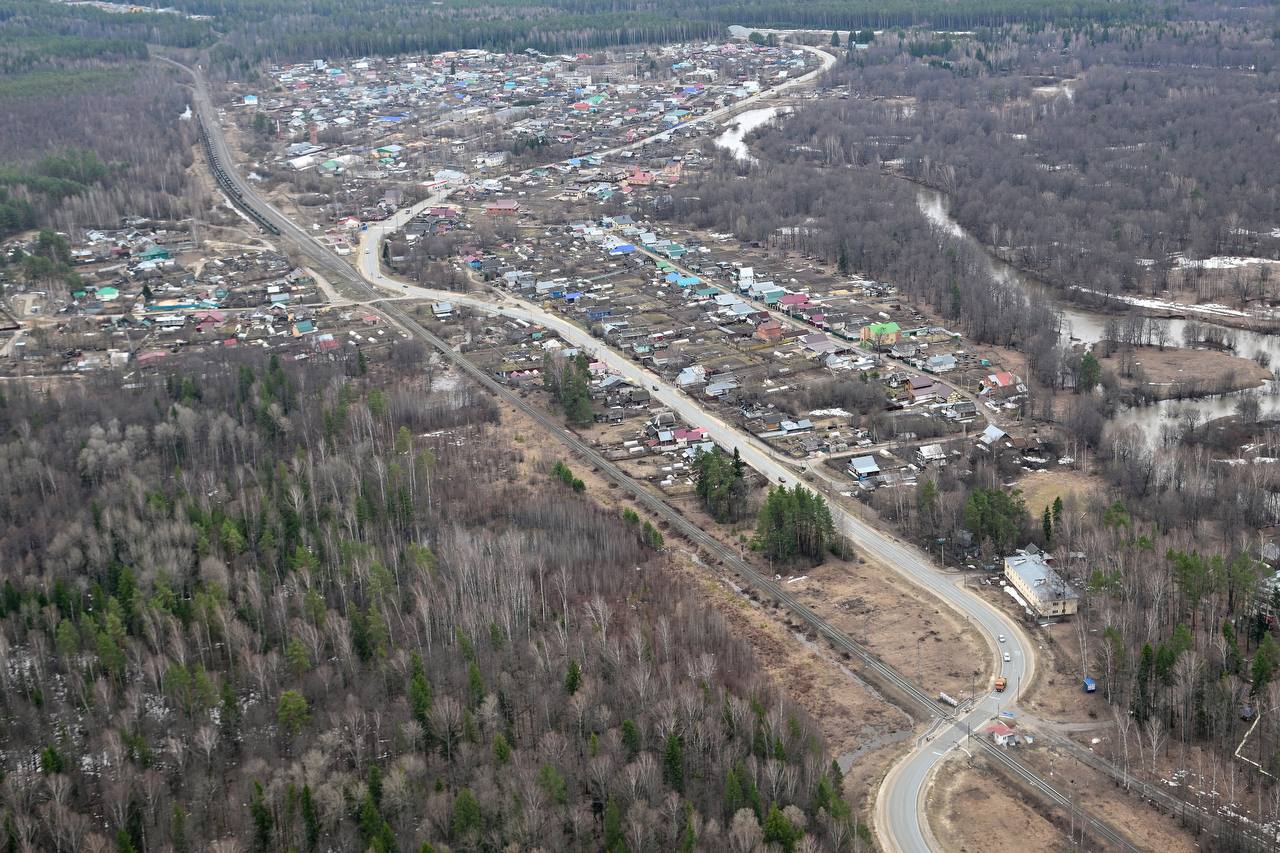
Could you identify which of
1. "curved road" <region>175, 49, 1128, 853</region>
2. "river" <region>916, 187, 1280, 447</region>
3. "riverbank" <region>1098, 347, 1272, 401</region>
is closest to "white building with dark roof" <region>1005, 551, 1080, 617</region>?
"curved road" <region>175, 49, 1128, 853</region>

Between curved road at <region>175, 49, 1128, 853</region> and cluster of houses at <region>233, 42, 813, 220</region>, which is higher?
cluster of houses at <region>233, 42, 813, 220</region>

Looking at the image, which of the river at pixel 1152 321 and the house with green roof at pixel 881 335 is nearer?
the river at pixel 1152 321

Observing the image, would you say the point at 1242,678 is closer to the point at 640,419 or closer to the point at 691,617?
the point at 691,617

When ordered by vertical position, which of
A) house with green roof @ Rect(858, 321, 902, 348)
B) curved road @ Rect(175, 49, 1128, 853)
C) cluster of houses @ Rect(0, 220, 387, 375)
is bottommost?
curved road @ Rect(175, 49, 1128, 853)

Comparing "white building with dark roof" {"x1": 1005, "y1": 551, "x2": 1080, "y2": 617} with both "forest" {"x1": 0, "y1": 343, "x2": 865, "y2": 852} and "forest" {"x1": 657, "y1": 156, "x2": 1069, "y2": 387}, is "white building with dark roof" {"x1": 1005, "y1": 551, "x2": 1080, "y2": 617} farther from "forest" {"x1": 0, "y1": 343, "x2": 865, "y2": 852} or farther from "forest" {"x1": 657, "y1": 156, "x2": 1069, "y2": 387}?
"forest" {"x1": 657, "y1": 156, "x2": 1069, "y2": 387}

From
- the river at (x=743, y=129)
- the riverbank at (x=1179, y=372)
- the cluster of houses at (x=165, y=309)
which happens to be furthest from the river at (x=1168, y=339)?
the cluster of houses at (x=165, y=309)

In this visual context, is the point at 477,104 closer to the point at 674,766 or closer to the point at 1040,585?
the point at 1040,585

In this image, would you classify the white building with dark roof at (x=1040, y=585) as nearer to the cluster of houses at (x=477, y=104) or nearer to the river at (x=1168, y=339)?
the river at (x=1168, y=339)
